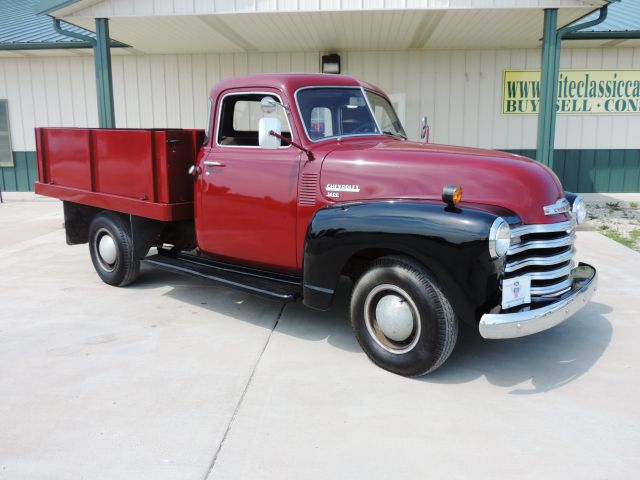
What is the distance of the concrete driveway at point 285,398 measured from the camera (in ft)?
9.86

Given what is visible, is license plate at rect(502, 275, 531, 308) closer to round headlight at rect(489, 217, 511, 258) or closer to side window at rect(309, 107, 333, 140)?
round headlight at rect(489, 217, 511, 258)

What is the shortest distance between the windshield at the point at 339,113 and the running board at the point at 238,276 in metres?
1.18

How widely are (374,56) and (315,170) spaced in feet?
26.9

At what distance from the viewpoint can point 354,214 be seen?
4.02 m

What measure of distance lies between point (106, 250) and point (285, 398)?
333 cm

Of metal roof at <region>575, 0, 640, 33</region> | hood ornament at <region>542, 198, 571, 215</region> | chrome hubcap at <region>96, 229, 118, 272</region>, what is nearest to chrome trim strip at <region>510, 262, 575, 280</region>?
hood ornament at <region>542, 198, 571, 215</region>

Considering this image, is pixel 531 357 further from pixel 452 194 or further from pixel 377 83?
pixel 377 83

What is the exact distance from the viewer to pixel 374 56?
11898 millimetres

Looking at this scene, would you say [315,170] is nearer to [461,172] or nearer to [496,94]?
[461,172]

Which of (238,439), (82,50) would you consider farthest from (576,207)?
(82,50)

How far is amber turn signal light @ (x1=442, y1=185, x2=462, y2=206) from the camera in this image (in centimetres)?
367

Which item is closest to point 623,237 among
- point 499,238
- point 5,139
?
point 499,238

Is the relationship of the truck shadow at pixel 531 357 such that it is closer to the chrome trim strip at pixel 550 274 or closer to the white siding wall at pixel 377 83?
the chrome trim strip at pixel 550 274

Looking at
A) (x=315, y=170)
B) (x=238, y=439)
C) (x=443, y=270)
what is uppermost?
(x=315, y=170)
